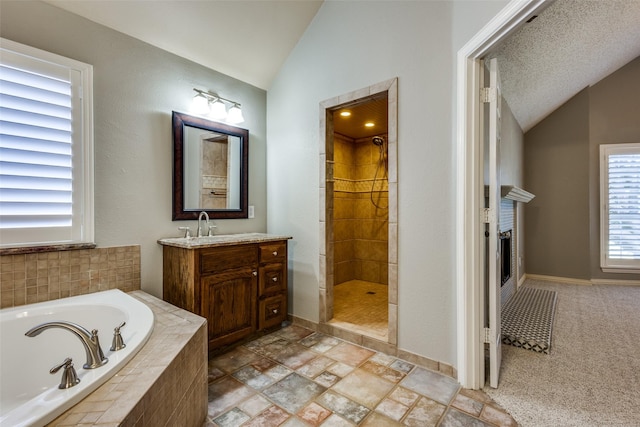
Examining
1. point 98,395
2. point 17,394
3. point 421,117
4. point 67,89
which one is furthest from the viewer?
point 421,117

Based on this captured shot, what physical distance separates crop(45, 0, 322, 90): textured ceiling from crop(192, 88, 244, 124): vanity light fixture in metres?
0.29

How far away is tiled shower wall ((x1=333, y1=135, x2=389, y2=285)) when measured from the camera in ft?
14.9

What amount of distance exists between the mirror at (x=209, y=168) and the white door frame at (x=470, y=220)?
2.02 meters

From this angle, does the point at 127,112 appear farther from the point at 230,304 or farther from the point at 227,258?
the point at 230,304

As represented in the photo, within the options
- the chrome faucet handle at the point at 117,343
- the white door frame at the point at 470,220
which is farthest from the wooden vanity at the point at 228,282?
the white door frame at the point at 470,220

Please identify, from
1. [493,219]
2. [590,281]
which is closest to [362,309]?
[493,219]

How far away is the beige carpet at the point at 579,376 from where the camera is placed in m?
1.65

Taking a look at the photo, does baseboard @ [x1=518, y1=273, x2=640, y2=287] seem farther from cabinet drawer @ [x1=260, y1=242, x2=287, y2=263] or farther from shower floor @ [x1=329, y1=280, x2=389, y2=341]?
cabinet drawer @ [x1=260, y1=242, x2=287, y2=263]

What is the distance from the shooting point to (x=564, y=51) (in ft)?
10.0

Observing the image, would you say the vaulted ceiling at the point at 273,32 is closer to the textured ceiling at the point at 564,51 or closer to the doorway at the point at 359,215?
the textured ceiling at the point at 564,51

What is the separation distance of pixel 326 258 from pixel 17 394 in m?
2.08

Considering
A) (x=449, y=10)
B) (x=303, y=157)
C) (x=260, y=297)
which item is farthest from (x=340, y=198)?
(x=449, y=10)

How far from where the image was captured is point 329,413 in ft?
5.45

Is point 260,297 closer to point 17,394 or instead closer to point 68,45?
point 17,394
